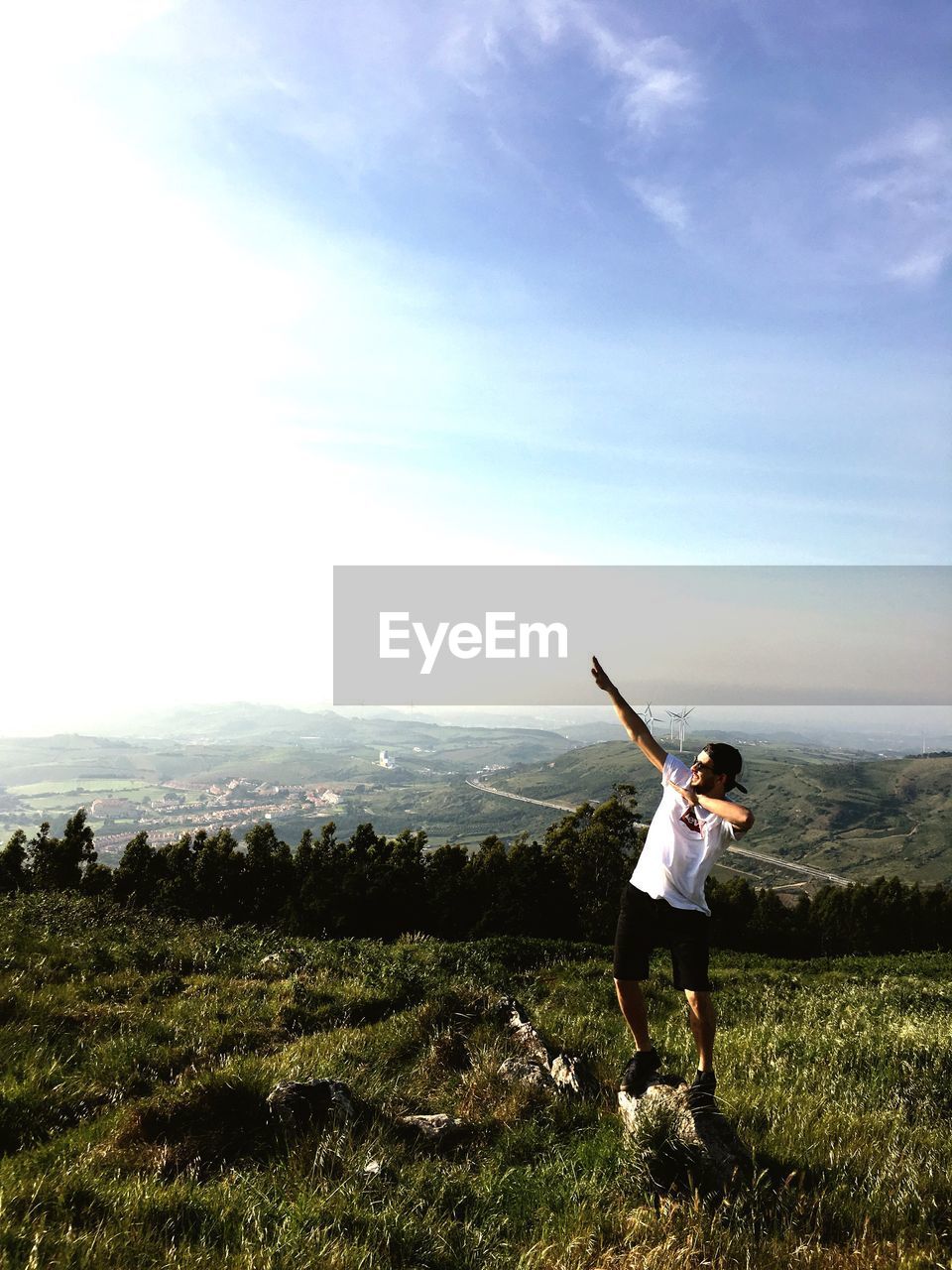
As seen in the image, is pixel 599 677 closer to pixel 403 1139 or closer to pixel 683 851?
pixel 683 851

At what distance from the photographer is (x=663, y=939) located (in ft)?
19.0

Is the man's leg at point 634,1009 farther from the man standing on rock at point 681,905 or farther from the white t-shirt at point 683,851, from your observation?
the white t-shirt at point 683,851

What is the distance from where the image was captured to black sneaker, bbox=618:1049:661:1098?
18.2ft

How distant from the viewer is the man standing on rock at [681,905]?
565 centimetres

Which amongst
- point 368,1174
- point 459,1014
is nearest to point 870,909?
point 459,1014

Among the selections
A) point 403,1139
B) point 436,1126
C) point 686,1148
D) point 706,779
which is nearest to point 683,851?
point 706,779

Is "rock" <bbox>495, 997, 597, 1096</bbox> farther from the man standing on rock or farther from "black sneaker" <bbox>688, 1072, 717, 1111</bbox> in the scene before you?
"black sneaker" <bbox>688, 1072, 717, 1111</bbox>

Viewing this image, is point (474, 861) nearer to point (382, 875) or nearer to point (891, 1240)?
point (382, 875)

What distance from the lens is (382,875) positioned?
37688 millimetres

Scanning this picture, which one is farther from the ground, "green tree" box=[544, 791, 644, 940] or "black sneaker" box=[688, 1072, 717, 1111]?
"black sneaker" box=[688, 1072, 717, 1111]

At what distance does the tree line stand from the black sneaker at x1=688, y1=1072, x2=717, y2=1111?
26135 mm

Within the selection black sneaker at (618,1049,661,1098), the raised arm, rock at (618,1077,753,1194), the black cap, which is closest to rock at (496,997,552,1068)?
black sneaker at (618,1049,661,1098)

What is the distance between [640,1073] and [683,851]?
1.87 m

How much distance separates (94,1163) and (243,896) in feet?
135
